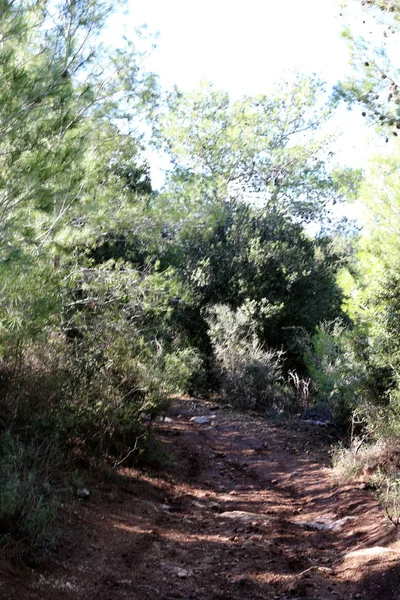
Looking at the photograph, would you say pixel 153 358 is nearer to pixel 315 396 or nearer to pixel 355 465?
pixel 355 465

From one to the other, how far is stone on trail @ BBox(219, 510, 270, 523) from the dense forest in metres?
1.68

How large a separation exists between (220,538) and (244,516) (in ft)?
3.00

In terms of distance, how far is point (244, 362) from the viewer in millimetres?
17922

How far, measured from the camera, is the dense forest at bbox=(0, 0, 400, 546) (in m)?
5.95

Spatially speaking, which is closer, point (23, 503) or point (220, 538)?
point (23, 503)

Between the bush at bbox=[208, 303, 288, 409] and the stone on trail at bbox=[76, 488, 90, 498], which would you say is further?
the bush at bbox=[208, 303, 288, 409]

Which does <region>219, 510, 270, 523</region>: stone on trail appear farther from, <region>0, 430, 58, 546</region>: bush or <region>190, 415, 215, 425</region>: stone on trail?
<region>190, 415, 215, 425</region>: stone on trail

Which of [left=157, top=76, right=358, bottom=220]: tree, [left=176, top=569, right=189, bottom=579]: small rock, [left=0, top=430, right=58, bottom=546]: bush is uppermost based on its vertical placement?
[left=0, top=430, right=58, bottom=546]: bush

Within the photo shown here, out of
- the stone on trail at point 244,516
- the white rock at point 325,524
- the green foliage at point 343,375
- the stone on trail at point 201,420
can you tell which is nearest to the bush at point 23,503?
the stone on trail at point 244,516

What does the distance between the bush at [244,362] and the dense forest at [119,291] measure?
0.17 ft

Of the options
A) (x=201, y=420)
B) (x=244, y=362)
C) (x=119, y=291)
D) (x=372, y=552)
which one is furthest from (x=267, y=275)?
(x=372, y=552)

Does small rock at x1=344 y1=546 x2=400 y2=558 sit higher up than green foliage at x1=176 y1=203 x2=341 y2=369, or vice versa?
small rock at x1=344 y1=546 x2=400 y2=558

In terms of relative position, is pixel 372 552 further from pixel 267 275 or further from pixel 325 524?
pixel 267 275

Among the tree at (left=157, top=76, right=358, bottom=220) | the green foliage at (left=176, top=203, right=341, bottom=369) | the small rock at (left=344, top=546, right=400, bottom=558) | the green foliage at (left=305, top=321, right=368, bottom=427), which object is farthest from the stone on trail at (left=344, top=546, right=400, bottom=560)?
the tree at (left=157, top=76, right=358, bottom=220)
